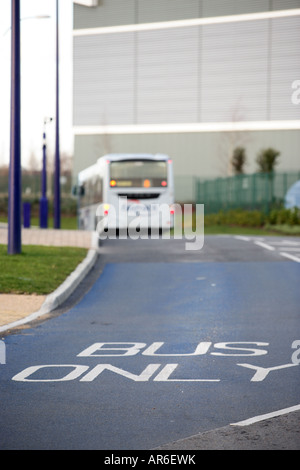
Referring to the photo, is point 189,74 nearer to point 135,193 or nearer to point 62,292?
point 135,193

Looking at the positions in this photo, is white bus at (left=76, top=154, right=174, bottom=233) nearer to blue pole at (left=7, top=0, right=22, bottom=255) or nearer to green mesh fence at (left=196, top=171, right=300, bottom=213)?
green mesh fence at (left=196, top=171, right=300, bottom=213)

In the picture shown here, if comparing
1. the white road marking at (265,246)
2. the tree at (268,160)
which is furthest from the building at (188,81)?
the white road marking at (265,246)

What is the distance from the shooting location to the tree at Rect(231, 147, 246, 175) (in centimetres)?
5697

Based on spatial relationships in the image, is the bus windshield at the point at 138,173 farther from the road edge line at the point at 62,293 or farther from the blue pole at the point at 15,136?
the blue pole at the point at 15,136

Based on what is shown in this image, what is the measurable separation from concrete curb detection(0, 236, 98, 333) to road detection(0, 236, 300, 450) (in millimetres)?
192

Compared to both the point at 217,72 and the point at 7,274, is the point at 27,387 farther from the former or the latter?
the point at 217,72

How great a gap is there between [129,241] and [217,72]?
37034 mm

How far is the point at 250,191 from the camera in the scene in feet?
137

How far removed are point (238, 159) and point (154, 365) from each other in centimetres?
4990

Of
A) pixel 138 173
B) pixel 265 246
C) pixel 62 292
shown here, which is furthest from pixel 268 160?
pixel 62 292

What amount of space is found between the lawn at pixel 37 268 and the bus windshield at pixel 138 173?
9469mm

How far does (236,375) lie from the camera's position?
7633 millimetres

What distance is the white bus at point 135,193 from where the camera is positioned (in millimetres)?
29672

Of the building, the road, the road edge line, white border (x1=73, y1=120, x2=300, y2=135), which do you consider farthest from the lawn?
white border (x1=73, y1=120, x2=300, y2=135)
